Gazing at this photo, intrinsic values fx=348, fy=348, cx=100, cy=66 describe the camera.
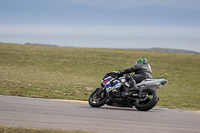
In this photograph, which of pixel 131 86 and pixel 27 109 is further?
pixel 131 86

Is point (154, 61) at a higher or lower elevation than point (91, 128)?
higher

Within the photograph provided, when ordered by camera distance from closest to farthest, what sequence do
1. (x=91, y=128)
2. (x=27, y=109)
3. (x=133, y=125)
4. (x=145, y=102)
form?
(x=91, y=128) → (x=133, y=125) → (x=27, y=109) → (x=145, y=102)

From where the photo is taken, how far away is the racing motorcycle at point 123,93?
37.3 ft

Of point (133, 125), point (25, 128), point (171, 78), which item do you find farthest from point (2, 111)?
point (171, 78)

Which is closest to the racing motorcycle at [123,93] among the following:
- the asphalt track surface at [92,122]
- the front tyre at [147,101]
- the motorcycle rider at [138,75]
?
the front tyre at [147,101]

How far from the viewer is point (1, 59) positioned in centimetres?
4300

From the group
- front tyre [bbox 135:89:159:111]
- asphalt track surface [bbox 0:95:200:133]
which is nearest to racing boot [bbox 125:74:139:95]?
front tyre [bbox 135:89:159:111]

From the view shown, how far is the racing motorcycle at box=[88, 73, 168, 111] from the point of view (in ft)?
37.3

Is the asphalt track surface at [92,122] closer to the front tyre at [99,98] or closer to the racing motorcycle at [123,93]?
the racing motorcycle at [123,93]

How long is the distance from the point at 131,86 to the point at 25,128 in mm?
5338

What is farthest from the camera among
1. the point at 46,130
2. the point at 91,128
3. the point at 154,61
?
the point at 154,61

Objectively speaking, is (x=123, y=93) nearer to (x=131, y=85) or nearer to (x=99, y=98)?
(x=131, y=85)

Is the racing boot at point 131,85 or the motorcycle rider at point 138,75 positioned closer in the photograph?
the racing boot at point 131,85

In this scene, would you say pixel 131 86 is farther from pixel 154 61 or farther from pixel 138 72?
pixel 154 61
